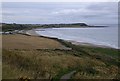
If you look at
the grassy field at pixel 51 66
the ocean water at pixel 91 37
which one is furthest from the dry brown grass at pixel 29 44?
the ocean water at pixel 91 37

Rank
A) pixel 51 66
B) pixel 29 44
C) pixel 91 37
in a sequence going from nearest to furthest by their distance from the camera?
pixel 51 66 < pixel 29 44 < pixel 91 37

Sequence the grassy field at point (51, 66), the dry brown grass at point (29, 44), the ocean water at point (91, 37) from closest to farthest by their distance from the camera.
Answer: the grassy field at point (51, 66), the dry brown grass at point (29, 44), the ocean water at point (91, 37)

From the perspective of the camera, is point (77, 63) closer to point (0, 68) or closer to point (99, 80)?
point (99, 80)

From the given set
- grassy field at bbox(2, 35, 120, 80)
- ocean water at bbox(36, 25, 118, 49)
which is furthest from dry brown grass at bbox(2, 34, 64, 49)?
ocean water at bbox(36, 25, 118, 49)

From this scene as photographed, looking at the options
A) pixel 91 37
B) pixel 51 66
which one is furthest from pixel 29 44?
pixel 91 37

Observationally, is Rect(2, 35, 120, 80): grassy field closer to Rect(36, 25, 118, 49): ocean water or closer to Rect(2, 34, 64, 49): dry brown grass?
Rect(2, 34, 64, 49): dry brown grass

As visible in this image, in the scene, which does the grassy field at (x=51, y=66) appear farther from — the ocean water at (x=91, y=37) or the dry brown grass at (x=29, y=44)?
the ocean water at (x=91, y=37)

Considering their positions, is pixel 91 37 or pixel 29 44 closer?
pixel 29 44

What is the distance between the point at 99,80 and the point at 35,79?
3598 mm

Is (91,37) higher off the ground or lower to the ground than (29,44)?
lower

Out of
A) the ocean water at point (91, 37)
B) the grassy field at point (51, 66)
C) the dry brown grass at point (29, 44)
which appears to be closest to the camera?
the grassy field at point (51, 66)

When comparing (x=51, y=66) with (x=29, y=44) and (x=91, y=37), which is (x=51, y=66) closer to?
(x=29, y=44)

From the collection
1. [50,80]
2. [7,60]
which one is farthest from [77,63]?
[50,80]

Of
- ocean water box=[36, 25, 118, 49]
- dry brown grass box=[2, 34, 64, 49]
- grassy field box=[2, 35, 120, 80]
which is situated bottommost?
ocean water box=[36, 25, 118, 49]
